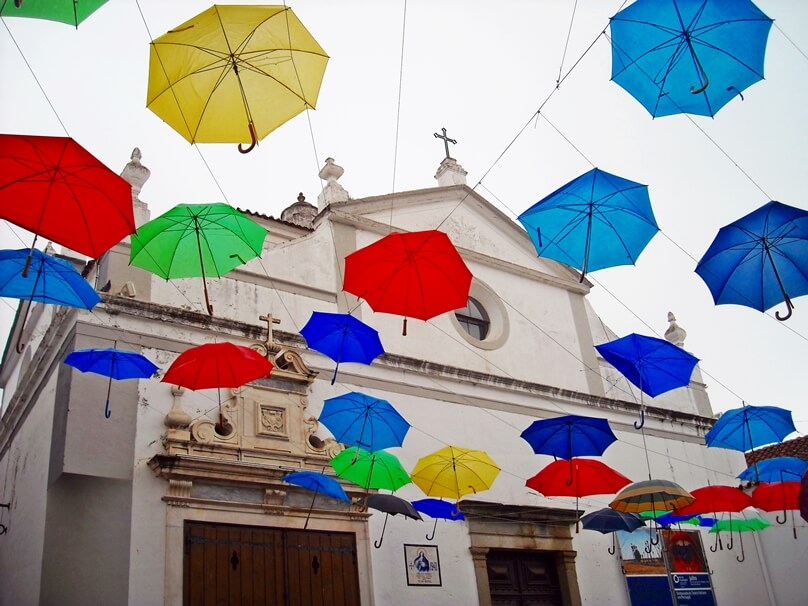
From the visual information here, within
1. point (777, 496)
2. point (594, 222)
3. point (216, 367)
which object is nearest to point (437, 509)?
point (216, 367)

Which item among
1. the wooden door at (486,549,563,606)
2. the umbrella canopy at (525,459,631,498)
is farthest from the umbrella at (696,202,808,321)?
the wooden door at (486,549,563,606)

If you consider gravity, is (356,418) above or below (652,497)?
above

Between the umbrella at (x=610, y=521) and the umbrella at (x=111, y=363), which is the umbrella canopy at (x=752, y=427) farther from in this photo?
the umbrella at (x=111, y=363)

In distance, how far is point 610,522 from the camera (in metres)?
11.4

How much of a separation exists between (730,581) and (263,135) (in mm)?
12080

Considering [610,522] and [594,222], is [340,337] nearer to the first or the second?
[594,222]

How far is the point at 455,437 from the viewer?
42.0 feet

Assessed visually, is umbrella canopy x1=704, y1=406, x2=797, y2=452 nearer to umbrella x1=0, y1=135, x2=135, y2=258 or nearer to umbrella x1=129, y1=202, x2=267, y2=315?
umbrella x1=129, y1=202, x2=267, y2=315

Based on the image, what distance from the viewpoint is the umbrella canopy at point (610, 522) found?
448 inches

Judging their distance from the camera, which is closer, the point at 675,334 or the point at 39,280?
the point at 39,280

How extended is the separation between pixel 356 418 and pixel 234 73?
4.74m

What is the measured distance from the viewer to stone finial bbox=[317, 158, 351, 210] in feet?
46.0

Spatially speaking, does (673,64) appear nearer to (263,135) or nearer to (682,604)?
(263,135)

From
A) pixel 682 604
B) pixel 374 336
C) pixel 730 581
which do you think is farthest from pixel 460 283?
pixel 730 581
